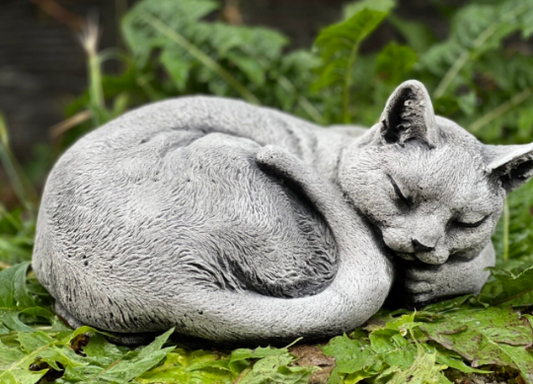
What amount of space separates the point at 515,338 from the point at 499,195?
0.44m

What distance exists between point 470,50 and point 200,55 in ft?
5.31

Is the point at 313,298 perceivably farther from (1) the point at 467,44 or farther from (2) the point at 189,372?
(1) the point at 467,44

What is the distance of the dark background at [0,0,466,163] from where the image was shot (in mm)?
5270

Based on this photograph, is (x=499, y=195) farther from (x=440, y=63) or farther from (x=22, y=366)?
(x=440, y=63)

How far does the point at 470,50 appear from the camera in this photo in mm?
3361

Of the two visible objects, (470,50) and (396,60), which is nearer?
(396,60)

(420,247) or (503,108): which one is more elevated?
(503,108)

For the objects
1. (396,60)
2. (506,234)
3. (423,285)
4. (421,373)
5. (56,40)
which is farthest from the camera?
(56,40)

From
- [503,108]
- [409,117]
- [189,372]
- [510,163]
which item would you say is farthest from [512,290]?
[503,108]

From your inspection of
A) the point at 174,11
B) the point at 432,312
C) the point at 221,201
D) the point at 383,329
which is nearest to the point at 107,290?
the point at 221,201

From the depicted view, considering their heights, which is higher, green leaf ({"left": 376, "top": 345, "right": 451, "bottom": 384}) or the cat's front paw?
the cat's front paw

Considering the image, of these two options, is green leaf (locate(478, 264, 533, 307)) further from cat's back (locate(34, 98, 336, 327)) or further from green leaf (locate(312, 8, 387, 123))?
green leaf (locate(312, 8, 387, 123))

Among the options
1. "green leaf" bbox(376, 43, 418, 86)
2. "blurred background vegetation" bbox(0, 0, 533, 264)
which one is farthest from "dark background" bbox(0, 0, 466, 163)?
"green leaf" bbox(376, 43, 418, 86)

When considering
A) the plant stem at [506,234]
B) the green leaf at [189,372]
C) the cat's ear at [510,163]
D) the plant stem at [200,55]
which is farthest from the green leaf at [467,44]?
the green leaf at [189,372]
